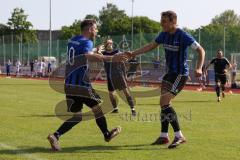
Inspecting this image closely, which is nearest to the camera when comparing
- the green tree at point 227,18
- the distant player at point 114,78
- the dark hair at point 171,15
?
the dark hair at point 171,15

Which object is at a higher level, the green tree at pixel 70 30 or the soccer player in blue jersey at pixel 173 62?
the green tree at pixel 70 30

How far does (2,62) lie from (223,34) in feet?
121

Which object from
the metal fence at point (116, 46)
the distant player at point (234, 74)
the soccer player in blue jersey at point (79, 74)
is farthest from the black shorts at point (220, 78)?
the soccer player in blue jersey at point (79, 74)

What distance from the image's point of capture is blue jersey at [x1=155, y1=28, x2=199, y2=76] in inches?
355

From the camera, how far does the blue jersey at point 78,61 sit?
28.3 feet

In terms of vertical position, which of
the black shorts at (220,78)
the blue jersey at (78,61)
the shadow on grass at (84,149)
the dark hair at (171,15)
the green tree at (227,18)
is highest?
the green tree at (227,18)

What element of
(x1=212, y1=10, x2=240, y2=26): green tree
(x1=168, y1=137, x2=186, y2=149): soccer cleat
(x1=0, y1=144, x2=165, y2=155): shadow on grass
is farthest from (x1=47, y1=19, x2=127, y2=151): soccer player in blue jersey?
(x1=212, y1=10, x2=240, y2=26): green tree

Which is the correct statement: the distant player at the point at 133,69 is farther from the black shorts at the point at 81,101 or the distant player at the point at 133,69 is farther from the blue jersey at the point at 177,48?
the black shorts at the point at 81,101

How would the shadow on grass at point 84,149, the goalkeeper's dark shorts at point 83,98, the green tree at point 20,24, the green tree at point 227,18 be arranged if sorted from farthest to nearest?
the green tree at point 227,18
the green tree at point 20,24
the goalkeeper's dark shorts at point 83,98
the shadow on grass at point 84,149

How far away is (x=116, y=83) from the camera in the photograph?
49.4 feet

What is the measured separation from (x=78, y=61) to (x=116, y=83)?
6299mm

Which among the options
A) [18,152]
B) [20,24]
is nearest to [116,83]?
[18,152]

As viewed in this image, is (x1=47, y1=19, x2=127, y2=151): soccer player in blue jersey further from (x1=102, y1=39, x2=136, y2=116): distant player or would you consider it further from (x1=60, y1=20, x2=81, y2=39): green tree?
(x1=60, y1=20, x2=81, y2=39): green tree

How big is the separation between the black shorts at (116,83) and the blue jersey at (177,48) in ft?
17.5
